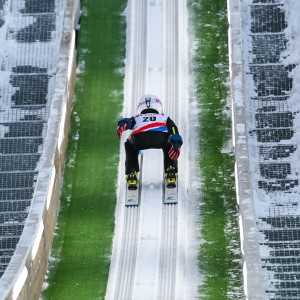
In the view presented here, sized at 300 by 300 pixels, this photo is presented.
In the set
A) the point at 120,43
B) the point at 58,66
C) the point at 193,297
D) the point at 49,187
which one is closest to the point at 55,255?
the point at 49,187

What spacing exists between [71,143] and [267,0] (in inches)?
250

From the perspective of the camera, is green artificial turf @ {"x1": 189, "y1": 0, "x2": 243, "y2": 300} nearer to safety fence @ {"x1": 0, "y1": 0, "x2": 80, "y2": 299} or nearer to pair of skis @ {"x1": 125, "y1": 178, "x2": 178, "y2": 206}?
pair of skis @ {"x1": 125, "y1": 178, "x2": 178, "y2": 206}

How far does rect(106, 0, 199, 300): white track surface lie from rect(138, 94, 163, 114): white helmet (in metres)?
0.93

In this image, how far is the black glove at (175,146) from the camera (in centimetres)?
2666

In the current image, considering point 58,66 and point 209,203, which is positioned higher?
point 58,66

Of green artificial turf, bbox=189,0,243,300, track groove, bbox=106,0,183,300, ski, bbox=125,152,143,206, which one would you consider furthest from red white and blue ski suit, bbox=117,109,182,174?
green artificial turf, bbox=189,0,243,300

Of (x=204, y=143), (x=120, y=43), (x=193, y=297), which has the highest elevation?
(x=120, y=43)

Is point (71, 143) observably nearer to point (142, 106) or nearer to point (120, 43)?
point (142, 106)

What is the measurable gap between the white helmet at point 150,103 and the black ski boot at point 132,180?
53.1 inches

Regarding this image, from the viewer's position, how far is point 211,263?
84.2 feet

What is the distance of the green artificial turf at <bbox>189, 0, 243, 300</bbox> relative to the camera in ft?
83.2

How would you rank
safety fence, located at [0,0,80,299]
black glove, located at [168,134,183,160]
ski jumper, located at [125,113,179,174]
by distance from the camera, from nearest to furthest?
safety fence, located at [0,0,80,299] → black glove, located at [168,134,183,160] → ski jumper, located at [125,113,179,174]

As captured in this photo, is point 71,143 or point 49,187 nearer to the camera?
point 49,187

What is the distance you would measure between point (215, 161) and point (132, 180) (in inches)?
80.6
